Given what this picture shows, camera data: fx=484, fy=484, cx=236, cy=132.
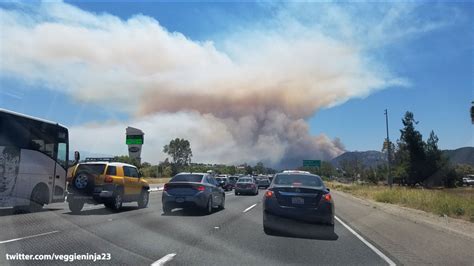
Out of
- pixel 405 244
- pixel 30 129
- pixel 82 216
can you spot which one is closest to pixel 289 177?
pixel 405 244

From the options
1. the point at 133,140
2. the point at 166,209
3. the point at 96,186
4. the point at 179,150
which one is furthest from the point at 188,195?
the point at 179,150

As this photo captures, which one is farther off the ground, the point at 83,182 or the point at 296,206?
the point at 83,182

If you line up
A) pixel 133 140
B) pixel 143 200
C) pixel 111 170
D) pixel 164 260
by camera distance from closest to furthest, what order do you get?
pixel 164 260 < pixel 111 170 < pixel 143 200 < pixel 133 140

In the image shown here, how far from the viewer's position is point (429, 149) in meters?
95.2

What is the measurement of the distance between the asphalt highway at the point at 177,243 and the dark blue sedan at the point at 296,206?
0.58m

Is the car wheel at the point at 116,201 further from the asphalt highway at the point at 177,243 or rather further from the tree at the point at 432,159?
the tree at the point at 432,159

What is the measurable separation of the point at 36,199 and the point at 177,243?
9.85 m

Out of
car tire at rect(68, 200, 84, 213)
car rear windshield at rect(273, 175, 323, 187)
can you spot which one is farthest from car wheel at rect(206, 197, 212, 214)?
car rear windshield at rect(273, 175, 323, 187)

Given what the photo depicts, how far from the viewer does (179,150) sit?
153 m

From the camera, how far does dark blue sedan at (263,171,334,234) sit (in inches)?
538

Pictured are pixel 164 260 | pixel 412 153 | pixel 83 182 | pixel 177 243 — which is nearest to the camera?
pixel 164 260

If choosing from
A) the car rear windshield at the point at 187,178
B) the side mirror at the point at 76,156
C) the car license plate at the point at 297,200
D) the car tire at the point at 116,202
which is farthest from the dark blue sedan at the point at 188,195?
the car license plate at the point at 297,200

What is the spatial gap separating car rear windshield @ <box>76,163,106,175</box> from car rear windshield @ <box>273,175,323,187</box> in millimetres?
7847

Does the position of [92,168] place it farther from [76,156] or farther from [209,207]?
[209,207]
